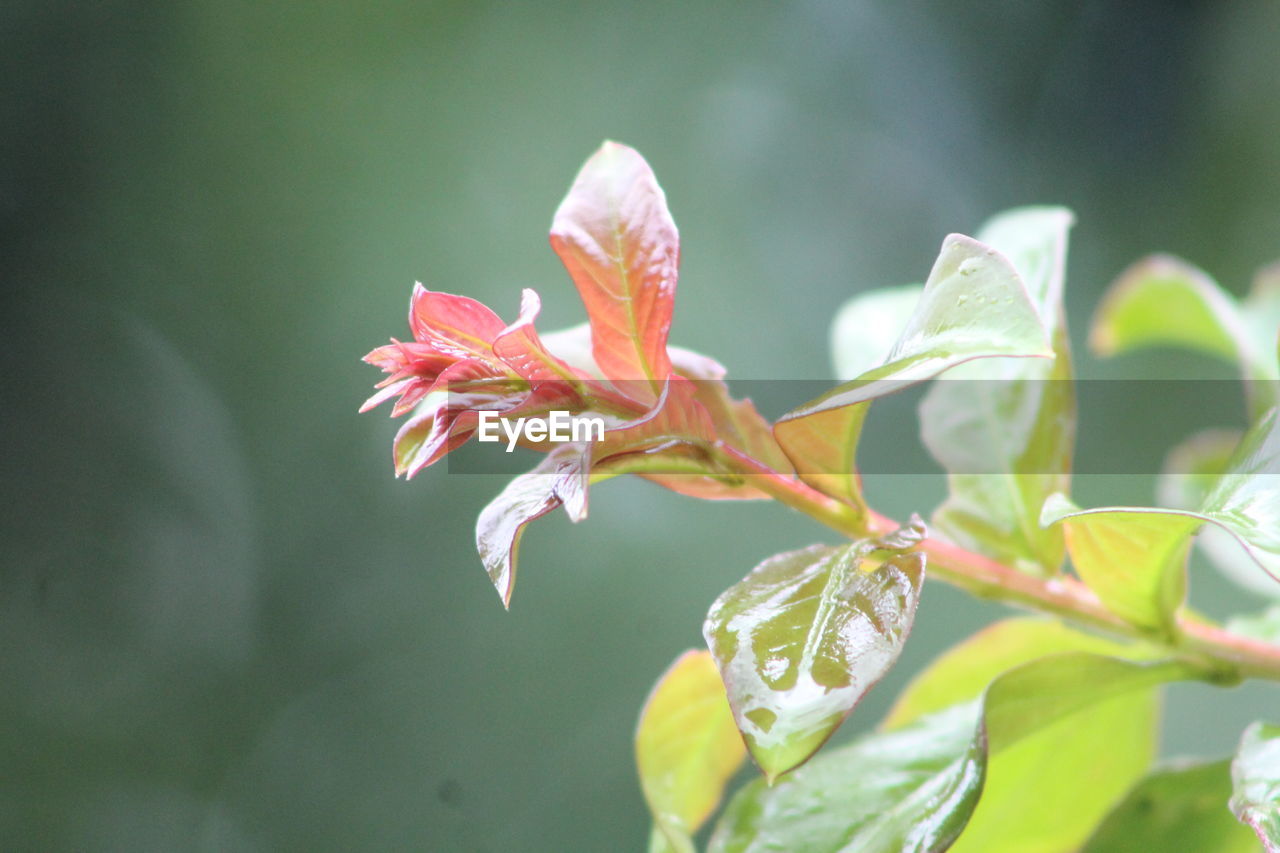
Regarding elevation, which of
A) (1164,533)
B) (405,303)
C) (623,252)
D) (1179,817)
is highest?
(405,303)

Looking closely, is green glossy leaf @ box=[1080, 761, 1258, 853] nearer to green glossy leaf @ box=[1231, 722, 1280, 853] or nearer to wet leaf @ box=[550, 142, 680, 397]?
green glossy leaf @ box=[1231, 722, 1280, 853]

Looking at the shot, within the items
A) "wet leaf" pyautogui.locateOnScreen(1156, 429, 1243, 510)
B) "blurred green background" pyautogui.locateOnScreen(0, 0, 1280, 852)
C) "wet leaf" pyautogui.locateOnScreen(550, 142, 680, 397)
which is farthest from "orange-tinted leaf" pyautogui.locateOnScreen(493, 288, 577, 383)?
"blurred green background" pyautogui.locateOnScreen(0, 0, 1280, 852)

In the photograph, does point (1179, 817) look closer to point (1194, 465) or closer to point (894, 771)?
point (894, 771)

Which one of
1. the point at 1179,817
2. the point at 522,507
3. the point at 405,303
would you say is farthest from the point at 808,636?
the point at 405,303

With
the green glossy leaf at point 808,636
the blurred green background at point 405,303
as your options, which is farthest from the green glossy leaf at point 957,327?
the blurred green background at point 405,303

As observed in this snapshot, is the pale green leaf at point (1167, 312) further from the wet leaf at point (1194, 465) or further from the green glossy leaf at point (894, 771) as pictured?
the green glossy leaf at point (894, 771)
